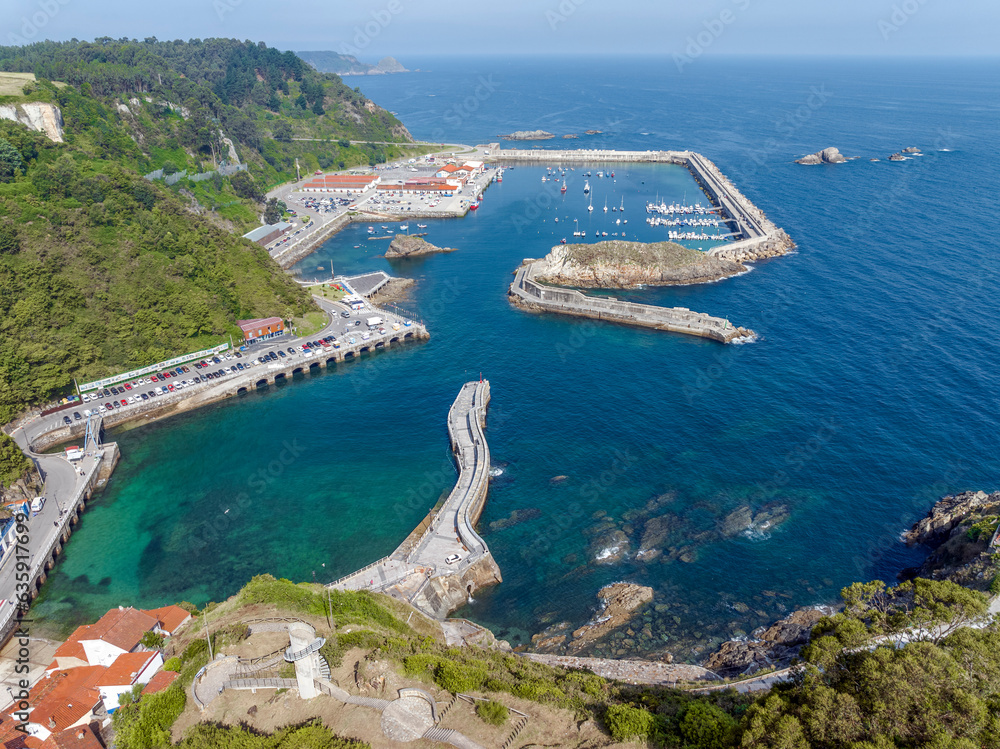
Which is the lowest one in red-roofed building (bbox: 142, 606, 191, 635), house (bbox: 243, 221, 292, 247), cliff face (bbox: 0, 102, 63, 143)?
red-roofed building (bbox: 142, 606, 191, 635)

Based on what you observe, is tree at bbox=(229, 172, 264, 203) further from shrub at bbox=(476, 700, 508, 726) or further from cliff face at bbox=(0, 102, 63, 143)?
shrub at bbox=(476, 700, 508, 726)

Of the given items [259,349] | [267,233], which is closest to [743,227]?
[259,349]

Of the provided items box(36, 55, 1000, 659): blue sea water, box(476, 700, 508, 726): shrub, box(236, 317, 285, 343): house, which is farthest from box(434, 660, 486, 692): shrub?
box(236, 317, 285, 343): house

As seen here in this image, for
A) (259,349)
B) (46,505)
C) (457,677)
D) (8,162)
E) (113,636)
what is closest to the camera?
(457,677)

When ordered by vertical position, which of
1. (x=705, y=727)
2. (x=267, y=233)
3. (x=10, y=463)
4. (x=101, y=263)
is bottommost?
(x=10, y=463)

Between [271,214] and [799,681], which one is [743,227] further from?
[799,681]

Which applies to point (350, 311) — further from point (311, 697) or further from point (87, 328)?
point (311, 697)
